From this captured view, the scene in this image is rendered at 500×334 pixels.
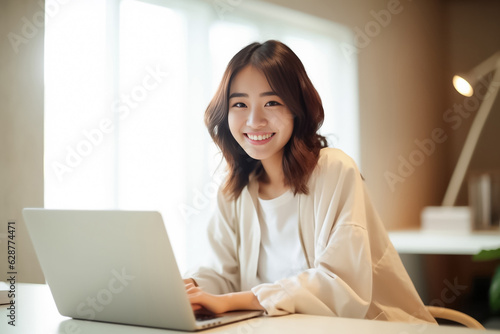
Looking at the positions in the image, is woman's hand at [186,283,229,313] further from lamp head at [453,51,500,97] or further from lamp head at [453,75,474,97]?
lamp head at [453,51,500,97]

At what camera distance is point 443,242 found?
9.77 feet

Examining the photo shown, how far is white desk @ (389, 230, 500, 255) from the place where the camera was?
2.75 m

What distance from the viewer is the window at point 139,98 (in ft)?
7.14

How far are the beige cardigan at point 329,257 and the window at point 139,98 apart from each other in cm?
66

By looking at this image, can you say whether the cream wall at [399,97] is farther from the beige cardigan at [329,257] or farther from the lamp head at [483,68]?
the beige cardigan at [329,257]

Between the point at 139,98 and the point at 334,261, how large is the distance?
1535 mm

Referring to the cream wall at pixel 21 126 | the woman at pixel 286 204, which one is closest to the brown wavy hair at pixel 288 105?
the woman at pixel 286 204

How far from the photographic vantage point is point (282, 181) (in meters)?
1.51

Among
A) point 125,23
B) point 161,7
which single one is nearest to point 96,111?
point 125,23

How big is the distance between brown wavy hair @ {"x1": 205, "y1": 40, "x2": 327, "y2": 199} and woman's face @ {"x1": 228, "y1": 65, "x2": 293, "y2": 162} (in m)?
0.02

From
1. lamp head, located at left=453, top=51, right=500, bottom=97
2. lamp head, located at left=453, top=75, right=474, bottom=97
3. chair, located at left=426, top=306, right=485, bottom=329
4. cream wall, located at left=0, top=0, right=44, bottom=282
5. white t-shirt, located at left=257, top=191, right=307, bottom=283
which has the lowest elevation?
chair, located at left=426, top=306, right=485, bottom=329

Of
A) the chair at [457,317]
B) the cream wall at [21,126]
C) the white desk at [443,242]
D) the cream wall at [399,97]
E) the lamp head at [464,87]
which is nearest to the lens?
the chair at [457,317]

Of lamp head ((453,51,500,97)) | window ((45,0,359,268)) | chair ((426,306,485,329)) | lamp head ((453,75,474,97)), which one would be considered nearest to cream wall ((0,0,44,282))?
window ((45,0,359,268))

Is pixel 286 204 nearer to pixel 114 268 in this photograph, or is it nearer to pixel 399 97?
pixel 114 268
